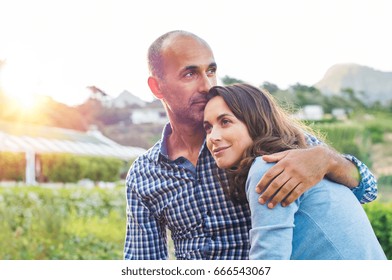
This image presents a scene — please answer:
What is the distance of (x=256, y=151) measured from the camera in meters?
1.34

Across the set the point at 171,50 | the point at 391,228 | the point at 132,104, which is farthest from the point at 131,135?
the point at 171,50

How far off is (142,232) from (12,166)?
4316mm

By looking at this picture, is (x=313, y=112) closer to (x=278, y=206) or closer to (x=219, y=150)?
(x=219, y=150)

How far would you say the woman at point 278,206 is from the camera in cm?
120

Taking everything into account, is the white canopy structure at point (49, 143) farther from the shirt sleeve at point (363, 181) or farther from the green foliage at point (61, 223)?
the shirt sleeve at point (363, 181)

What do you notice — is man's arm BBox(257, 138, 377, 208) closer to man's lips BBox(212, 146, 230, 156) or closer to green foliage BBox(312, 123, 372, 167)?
Result: man's lips BBox(212, 146, 230, 156)

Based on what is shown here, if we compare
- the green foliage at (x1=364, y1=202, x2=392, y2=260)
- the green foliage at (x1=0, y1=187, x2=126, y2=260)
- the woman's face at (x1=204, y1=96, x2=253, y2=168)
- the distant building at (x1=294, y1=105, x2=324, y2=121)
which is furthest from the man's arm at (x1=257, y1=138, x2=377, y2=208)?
the distant building at (x1=294, y1=105, x2=324, y2=121)

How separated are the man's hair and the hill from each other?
4.64 ft

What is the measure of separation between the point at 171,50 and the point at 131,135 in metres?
3.07

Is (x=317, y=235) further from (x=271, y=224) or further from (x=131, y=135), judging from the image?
(x=131, y=135)

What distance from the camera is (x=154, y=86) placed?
1708 millimetres

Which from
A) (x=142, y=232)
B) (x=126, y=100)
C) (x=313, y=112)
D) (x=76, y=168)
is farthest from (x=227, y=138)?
(x=76, y=168)

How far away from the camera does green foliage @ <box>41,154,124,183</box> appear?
20.6 ft

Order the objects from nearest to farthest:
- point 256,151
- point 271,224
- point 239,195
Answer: point 271,224, point 256,151, point 239,195
